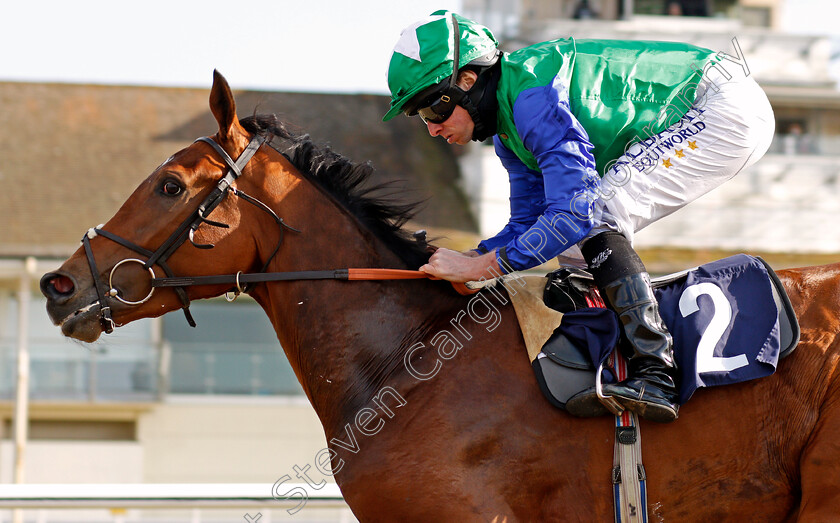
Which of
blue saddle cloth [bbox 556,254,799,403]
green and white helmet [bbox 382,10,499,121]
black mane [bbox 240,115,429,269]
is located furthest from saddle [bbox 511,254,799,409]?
green and white helmet [bbox 382,10,499,121]

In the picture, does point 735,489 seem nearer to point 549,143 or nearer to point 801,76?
point 549,143

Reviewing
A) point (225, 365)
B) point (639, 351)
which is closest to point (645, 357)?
point (639, 351)

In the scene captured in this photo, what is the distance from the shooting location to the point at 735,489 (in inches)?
119

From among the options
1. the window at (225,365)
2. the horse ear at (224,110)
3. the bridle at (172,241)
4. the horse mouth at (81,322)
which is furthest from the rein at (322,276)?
the window at (225,365)

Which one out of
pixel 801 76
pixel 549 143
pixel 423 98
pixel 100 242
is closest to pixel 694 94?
pixel 549 143

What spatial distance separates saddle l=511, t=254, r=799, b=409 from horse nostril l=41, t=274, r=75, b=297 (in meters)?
1.58

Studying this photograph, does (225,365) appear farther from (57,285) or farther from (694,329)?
(694,329)

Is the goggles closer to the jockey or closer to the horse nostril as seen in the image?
the jockey

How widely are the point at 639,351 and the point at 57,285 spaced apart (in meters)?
2.02

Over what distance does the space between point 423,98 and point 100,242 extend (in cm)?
128

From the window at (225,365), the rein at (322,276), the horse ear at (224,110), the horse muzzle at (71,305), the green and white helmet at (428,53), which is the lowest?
the horse muzzle at (71,305)

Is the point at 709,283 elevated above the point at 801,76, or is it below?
below

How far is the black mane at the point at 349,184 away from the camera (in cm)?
357

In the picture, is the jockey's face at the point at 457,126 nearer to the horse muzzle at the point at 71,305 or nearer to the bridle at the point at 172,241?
the bridle at the point at 172,241
